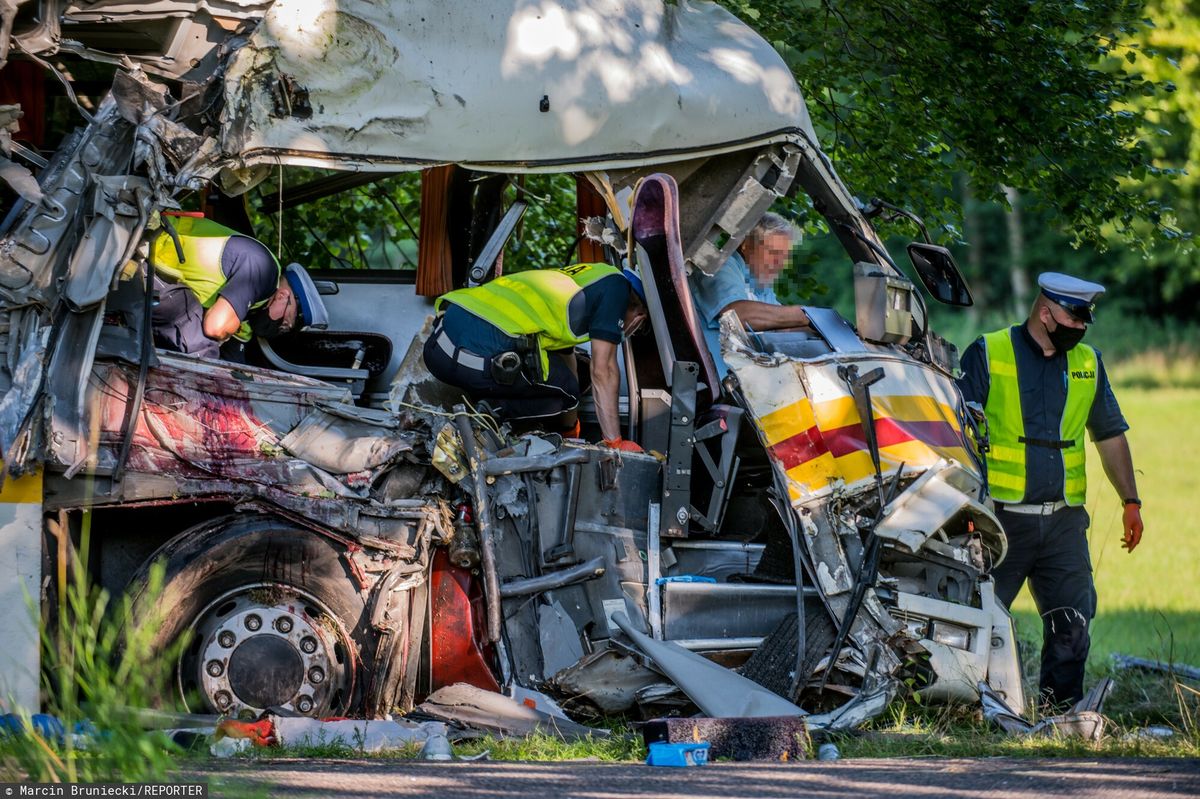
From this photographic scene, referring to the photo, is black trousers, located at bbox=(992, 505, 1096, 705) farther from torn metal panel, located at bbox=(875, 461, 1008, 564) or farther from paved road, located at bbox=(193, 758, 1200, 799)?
paved road, located at bbox=(193, 758, 1200, 799)

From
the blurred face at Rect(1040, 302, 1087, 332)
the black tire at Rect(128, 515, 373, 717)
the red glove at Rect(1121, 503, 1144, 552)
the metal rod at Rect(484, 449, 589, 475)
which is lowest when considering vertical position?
the black tire at Rect(128, 515, 373, 717)

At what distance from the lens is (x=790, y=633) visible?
20.1 ft

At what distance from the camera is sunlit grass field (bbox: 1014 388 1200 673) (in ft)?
32.8

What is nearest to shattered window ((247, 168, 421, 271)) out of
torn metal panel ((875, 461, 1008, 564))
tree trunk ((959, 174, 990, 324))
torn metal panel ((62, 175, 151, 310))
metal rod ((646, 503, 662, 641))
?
metal rod ((646, 503, 662, 641))

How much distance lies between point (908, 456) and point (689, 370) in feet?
2.94

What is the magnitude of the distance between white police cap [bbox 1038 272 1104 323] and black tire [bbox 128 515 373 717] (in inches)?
135

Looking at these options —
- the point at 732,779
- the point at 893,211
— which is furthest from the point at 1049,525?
the point at 732,779

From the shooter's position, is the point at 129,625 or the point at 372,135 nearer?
the point at 129,625

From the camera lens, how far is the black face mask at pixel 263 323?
6.56m

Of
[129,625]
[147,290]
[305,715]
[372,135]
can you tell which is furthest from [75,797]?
[372,135]

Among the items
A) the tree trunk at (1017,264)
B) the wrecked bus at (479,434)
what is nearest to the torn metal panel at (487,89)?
the wrecked bus at (479,434)

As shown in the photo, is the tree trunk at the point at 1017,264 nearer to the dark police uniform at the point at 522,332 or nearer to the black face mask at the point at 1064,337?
the black face mask at the point at 1064,337

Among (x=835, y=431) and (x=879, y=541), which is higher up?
(x=835, y=431)

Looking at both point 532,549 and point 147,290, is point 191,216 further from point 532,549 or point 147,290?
point 532,549
